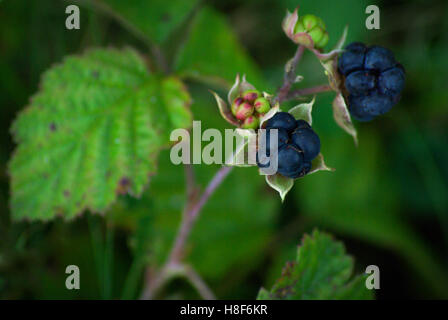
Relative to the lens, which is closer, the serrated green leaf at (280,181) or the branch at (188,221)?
the serrated green leaf at (280,181)

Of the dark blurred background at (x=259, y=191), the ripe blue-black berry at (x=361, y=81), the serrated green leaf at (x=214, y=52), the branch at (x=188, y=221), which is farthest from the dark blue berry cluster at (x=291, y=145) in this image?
the dark blurred background at (x=259, y=191)

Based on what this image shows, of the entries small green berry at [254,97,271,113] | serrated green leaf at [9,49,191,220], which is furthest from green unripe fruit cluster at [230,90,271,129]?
serrated green leaf at [9,49,191,220]

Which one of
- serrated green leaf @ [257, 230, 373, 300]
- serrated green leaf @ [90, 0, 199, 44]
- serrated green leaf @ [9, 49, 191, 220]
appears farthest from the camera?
serrated green leaf @ [90, 0, 199, 44]

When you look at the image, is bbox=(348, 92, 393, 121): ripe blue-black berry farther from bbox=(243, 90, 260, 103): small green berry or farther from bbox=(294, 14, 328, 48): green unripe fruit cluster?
bbox=(243, 90, 260, 103): small green berry

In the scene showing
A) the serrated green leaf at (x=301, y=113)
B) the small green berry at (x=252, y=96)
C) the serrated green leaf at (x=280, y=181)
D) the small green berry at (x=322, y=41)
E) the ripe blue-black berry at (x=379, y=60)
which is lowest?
the serrated green leaf at (x=280, y=181)

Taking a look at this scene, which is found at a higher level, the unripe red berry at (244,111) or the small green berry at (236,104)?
the small green berry at (236,104)

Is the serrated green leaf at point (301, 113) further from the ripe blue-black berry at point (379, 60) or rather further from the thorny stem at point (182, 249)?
the thorny stem at point (182, 249)

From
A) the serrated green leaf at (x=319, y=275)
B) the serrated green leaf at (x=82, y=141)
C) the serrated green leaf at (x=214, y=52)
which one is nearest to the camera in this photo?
the serrated green leaf at (x=319, y=275)
